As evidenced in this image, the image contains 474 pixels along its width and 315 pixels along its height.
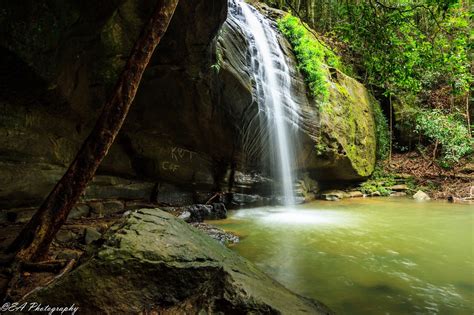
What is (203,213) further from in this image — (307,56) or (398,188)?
(398,188)

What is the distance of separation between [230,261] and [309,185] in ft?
33.7

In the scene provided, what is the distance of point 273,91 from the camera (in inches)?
408

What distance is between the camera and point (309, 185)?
12.7m

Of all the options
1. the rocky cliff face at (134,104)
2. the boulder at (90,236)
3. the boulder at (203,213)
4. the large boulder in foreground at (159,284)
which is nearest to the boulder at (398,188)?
the rocky cliff face at (134,104)

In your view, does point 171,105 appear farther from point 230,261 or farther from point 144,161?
point 230,261

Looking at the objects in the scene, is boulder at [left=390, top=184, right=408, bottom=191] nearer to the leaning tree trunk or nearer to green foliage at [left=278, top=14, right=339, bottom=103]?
green foliage at [left=278, top=14, right=339, bottom=103]

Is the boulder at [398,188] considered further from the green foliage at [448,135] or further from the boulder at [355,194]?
the green foliage at [448,135]

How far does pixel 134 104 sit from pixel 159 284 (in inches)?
233

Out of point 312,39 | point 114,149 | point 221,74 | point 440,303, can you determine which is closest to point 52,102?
point 114,149

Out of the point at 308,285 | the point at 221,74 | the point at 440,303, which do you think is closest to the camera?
the point at 440,303

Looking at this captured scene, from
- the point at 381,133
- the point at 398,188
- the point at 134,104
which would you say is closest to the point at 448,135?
the point at 381,133

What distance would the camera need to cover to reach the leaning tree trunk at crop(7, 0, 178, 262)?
2.94m

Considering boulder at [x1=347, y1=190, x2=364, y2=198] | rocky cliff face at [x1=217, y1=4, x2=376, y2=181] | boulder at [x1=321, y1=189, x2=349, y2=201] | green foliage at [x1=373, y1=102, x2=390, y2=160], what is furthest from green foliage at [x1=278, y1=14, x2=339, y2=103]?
green foliage at [x1=373, y1=102, x2=390, y2=160]

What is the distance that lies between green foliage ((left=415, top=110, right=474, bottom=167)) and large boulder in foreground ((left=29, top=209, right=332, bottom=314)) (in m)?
14.4
